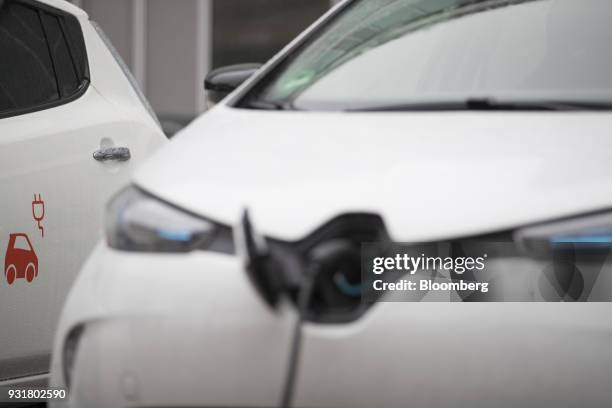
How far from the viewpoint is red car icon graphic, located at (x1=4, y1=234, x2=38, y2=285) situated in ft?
11.0

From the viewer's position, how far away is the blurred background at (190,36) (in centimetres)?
1525

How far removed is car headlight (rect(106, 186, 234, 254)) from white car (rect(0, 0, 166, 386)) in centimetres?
109

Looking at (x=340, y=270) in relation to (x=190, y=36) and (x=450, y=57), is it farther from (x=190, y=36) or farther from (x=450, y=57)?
(x=190, y=36)

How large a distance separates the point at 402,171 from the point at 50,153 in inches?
67.8

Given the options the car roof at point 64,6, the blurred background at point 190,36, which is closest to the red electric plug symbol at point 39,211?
the car roof at point 64,6

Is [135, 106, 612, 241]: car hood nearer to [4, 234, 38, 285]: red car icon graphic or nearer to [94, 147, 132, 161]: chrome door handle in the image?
[4, 234, 38, 285]: red car icon graphic

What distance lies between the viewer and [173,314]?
6.89 ft

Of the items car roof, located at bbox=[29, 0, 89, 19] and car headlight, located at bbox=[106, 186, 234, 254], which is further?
car roof, located at bbox=[29, 0, 89, 19]

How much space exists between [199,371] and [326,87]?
3.60ft

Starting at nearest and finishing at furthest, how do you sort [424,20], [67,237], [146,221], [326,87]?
[146,221] < [326,87] < [424,20] < [67,237]

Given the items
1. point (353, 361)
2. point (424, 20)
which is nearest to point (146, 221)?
point (353, 361)

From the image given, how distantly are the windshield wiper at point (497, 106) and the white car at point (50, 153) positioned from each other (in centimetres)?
132

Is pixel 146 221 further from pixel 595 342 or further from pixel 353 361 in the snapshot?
pixel 595 342

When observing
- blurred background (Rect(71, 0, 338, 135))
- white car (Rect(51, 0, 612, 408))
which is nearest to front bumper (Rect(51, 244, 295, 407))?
white car (Rect(51, 0, 612, 408))
